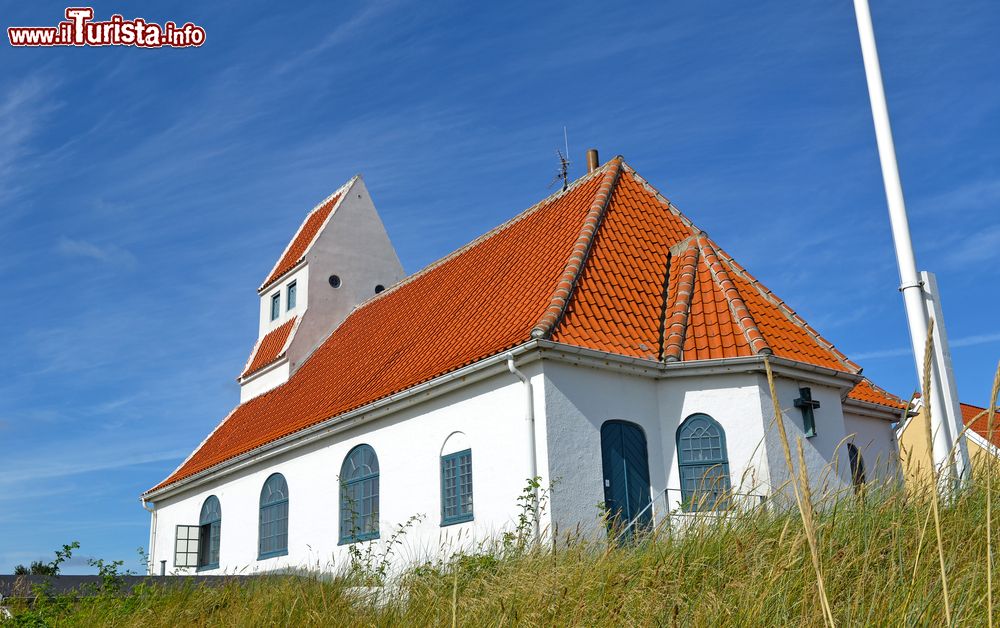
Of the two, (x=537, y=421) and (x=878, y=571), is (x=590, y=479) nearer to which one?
(x=537, y=421)

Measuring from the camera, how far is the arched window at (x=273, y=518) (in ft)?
66.3

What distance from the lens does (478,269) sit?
69.2 ft

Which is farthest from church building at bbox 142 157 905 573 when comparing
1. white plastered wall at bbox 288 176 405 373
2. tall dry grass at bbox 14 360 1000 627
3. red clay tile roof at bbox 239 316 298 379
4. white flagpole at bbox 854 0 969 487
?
tall dry grass at bbox 14 360 1000 627

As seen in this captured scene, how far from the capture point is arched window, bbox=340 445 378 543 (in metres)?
17.6

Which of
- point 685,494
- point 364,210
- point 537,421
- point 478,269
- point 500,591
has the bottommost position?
point 500,591

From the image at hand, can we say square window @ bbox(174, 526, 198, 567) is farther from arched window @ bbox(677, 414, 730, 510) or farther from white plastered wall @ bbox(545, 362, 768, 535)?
arched window @ bbox(677, 414, 730, 510)

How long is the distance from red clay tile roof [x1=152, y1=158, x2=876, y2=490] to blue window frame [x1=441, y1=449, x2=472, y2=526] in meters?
1.57

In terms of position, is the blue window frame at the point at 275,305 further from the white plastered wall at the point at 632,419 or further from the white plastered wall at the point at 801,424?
the white plastered wall at the point at 801,424

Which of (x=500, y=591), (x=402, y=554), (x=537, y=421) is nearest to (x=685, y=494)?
(x=537, y=421)

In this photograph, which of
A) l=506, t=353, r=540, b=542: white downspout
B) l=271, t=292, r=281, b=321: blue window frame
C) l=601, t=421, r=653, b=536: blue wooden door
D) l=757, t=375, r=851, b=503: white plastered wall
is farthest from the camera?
l=271, t=292, r=281, b=321: blue window frame

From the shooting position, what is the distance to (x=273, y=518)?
67.7 feet

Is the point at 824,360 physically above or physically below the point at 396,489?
above

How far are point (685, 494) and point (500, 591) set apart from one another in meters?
9.82

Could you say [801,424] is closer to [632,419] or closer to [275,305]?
[632,419]
